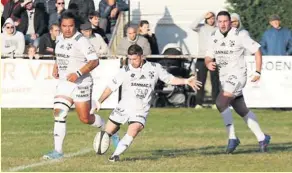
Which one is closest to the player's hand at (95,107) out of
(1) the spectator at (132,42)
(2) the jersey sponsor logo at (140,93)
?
(2) the jersey sponsor logo at (140,93)

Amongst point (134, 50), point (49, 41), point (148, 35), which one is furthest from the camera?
point (148, 35)

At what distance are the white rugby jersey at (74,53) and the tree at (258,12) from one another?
12951 mm

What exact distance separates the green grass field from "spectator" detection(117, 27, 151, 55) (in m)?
1.48

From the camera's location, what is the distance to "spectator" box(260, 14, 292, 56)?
24719mm

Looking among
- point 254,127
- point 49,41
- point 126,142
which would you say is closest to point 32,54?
point 49,41


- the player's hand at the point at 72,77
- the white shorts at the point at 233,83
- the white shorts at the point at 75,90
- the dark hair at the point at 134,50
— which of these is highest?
the dark hair at the point at 134,50

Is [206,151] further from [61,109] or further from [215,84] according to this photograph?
[215,84]

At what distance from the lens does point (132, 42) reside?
24.2 meters

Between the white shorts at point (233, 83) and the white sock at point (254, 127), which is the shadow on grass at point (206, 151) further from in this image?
the white shorts at point (233, 83)

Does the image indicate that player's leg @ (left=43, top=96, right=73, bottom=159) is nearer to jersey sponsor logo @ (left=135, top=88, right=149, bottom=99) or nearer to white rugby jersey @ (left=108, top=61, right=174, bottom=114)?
white rugby jersey @ (left=108, top=61, right=174, bottom=114)

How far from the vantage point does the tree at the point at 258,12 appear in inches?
1088

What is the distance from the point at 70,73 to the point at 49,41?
9580mm

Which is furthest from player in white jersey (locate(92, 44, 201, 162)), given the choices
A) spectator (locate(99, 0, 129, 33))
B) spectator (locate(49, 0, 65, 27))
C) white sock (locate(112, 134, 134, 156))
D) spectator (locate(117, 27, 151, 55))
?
spectator (locate(99, 0, 129, 33))

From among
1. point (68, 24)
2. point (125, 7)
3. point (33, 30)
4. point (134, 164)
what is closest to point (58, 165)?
point (134, 164)
